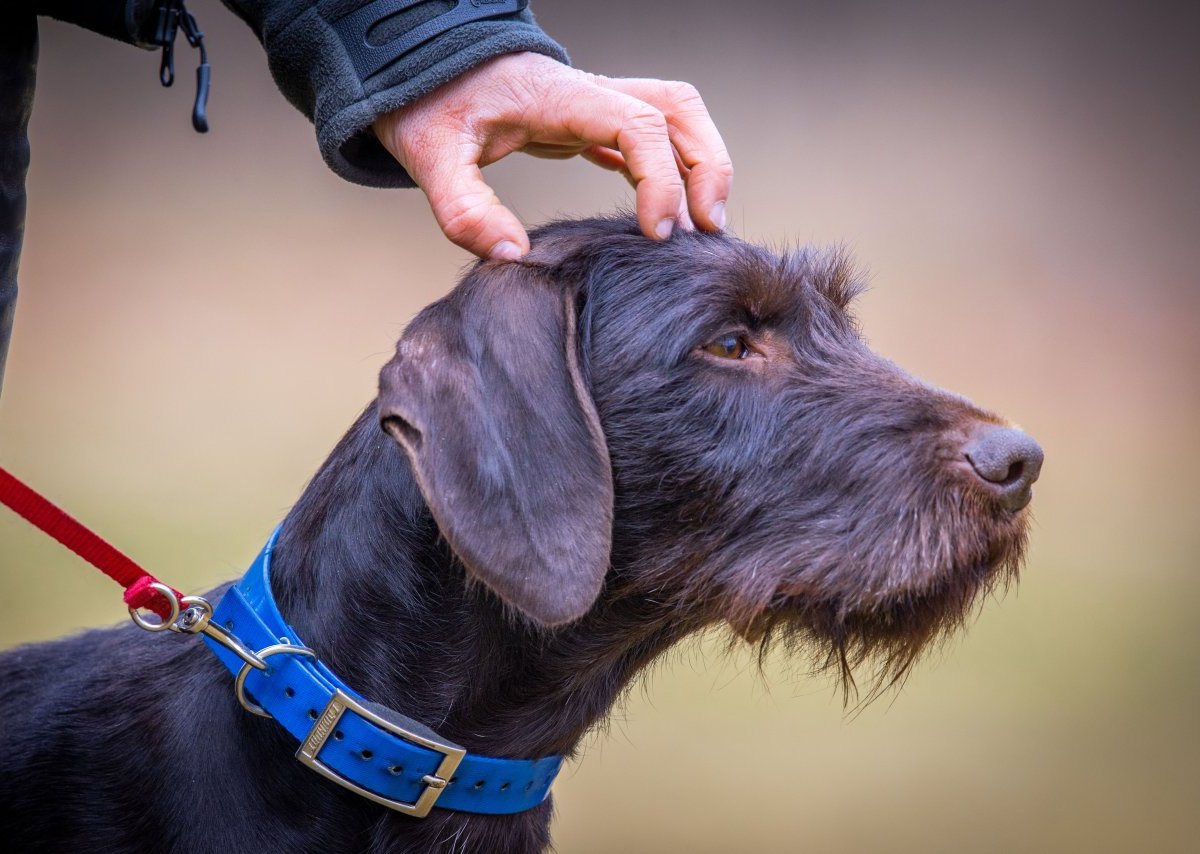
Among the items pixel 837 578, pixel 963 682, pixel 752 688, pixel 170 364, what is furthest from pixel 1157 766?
pixel 170 364

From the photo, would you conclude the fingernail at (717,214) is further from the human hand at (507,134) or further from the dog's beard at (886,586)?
the dog's beard at (886,586)

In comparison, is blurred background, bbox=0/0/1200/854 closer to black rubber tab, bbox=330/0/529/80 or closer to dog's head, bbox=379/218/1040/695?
black rubber tab, bbox=330/0/529/80

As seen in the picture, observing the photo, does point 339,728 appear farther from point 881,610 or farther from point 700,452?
point 881,610

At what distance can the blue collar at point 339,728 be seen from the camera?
1754mm

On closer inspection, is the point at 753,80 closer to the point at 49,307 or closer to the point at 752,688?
the point at 752,688

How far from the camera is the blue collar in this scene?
5.75ft

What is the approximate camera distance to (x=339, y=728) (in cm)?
175

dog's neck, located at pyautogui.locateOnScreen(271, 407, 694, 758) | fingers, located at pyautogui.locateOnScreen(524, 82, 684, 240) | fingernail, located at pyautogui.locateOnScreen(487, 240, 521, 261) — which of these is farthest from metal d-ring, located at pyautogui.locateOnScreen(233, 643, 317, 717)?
fingers, located at pyautogui.locateOnScreen(524, 82, 684, 240)

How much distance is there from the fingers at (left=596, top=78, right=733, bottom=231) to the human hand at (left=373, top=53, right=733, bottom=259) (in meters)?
0.11

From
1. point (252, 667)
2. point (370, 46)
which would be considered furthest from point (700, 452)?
point (370, 46)

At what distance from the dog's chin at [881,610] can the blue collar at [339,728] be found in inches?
20.9

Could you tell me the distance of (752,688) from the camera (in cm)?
538

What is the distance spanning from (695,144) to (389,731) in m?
1.23

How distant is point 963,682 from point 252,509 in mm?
3707
